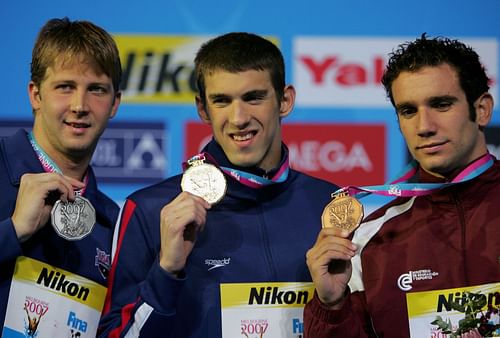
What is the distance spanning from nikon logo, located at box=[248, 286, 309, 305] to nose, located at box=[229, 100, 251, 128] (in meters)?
0.46

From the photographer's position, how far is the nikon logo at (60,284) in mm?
2617

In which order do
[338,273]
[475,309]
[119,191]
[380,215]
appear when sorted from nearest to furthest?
[475,309] → [338,273] → [380,215] → [119,191]

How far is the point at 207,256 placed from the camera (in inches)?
105

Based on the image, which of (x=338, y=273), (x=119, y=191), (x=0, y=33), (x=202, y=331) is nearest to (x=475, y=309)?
(x=338, y=273)

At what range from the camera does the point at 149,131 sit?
4289mm

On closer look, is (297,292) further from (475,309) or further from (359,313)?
(475,309)

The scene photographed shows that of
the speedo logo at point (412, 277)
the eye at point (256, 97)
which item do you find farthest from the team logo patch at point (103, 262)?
the speedo logo at point (412, 277)

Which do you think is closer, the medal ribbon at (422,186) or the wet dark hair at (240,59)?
the medal ribbon at (422,186)

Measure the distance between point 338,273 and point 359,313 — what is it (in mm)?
177

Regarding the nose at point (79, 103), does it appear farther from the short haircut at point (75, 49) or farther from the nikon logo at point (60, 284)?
the nikon logo at point (60, 284)

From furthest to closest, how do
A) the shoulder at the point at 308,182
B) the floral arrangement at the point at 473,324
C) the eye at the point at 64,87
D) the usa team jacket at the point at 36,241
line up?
the shoulder at the point at 308,182, the eye at the point at 64,87, the usa team jacket at the point at 36,241, the floral arrangement at the point at 473,324

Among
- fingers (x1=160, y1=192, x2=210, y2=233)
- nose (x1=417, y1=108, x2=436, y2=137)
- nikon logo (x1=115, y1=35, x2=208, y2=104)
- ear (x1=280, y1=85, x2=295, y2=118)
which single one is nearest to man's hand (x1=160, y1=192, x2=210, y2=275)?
fingers (x1=160, y1=192, x2=210, y2=233)

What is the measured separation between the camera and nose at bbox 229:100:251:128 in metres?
2.69

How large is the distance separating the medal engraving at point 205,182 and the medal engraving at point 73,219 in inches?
10.6
